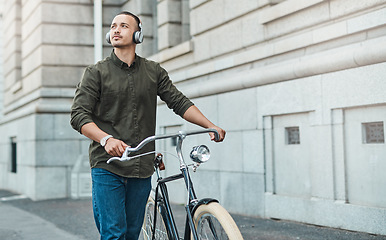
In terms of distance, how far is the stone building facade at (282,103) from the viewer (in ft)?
20.8

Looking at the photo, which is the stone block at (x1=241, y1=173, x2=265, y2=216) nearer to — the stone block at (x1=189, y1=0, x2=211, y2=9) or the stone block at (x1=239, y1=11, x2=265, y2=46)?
the stone block at (x1=239, y1=11, x2=265, y2=46)

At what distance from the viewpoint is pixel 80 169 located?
42.3 ft

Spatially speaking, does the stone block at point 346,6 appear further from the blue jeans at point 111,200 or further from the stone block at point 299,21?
the blue jeans at point 111,200

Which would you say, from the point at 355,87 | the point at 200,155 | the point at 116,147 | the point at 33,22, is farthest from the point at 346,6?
the point at 33,22

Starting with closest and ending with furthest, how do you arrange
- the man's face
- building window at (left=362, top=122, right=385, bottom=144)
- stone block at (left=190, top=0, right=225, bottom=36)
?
1. the man's face
2. building window at (left=362, top=122, right=385, bottom=144)
3. stone block at (left=190, top=0, right=225, bottom=36)

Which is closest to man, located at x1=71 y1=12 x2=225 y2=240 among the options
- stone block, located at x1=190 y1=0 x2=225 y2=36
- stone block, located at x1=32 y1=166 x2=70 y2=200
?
stone block, located at x1=190 y1=0 x2=225 y2=36

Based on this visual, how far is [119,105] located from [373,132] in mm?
3836

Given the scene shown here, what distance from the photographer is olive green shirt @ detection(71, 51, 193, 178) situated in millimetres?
3561

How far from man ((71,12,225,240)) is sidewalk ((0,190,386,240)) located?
3088 mm

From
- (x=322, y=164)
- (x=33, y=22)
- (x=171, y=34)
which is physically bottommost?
→ (x=322, y=164)

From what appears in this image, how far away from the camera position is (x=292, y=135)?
7.71 meters

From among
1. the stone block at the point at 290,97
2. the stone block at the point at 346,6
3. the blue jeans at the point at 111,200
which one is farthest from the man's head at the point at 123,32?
the stone block at the point at 290,97

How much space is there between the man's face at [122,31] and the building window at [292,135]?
14.5ft

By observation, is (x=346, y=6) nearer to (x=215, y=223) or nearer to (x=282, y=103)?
(x=282, y=103)
